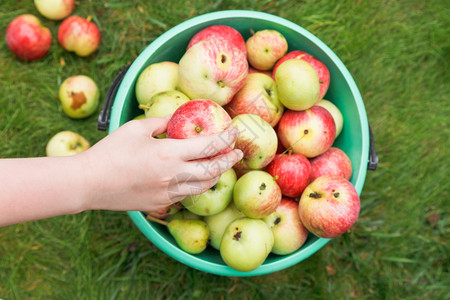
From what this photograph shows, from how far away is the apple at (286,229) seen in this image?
5.23 feet

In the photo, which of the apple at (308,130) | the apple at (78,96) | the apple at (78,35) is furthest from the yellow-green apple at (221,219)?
the apple at (78,35)

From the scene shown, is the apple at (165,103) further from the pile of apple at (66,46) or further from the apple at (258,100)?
the pile of apple at (66,46)

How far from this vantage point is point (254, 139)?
56.4 inches

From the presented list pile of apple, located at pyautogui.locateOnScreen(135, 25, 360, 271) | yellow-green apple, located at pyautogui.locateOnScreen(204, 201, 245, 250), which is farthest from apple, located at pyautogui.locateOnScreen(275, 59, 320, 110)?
yellow-green apple, located at pyautogui.locateOnScreen(204, 201, 245, 250)

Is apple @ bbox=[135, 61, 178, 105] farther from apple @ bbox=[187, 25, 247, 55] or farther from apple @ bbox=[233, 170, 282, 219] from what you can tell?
apple @ bbox=[233, 170, 282, 219]

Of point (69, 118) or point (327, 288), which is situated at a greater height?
point (69, 118)

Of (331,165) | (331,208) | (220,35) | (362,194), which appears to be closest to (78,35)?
(220,35)

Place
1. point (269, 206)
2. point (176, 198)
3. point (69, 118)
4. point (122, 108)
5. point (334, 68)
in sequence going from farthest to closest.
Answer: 1. point (69, 118)
2. point (334, 68)
3. point (122, 108)
4. point (269, 206)
5. point (176, 198)

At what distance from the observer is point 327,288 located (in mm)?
2156

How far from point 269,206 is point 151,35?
57.0 inches

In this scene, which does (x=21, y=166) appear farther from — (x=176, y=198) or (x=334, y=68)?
(x=334, y=68)

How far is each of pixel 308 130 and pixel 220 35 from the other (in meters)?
0.57

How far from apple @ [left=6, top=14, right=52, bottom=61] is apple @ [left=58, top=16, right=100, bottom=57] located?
10 cm

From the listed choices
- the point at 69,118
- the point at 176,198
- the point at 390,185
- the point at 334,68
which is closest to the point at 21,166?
the point at 176,198
